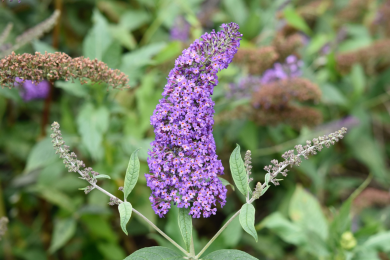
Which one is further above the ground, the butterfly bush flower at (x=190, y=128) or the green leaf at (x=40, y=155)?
the green leaf at (x=40, y=155)

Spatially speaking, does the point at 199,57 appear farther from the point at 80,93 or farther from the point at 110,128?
the point at 110,128

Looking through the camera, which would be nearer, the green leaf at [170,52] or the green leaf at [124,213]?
the green leaf at [124,213]

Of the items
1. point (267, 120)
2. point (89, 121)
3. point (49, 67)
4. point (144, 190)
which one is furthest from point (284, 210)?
point (49, 67)

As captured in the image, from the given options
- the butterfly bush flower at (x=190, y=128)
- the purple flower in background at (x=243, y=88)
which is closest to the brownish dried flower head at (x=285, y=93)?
the purple flower in background at (x=243, y=88)

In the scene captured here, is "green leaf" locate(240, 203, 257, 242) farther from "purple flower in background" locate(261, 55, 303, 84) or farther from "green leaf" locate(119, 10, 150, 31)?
"green leaf" locate(119, 10, 150, 31)

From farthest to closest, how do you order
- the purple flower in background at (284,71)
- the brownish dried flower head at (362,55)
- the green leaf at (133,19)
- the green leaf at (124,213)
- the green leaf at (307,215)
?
the green leaf at (133,19) < the brownish dried flower head at (362,55) < the purple flower in background at (284,71) < the green leaf at (307,215) < the green leaf at (124,213)

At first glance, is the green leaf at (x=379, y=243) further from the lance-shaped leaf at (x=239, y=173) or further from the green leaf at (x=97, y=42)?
the green leaf at (x=97, y=42)

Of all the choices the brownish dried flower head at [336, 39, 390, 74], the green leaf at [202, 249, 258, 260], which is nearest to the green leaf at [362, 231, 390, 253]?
the green leaf at [202, 249, 258, 260]
